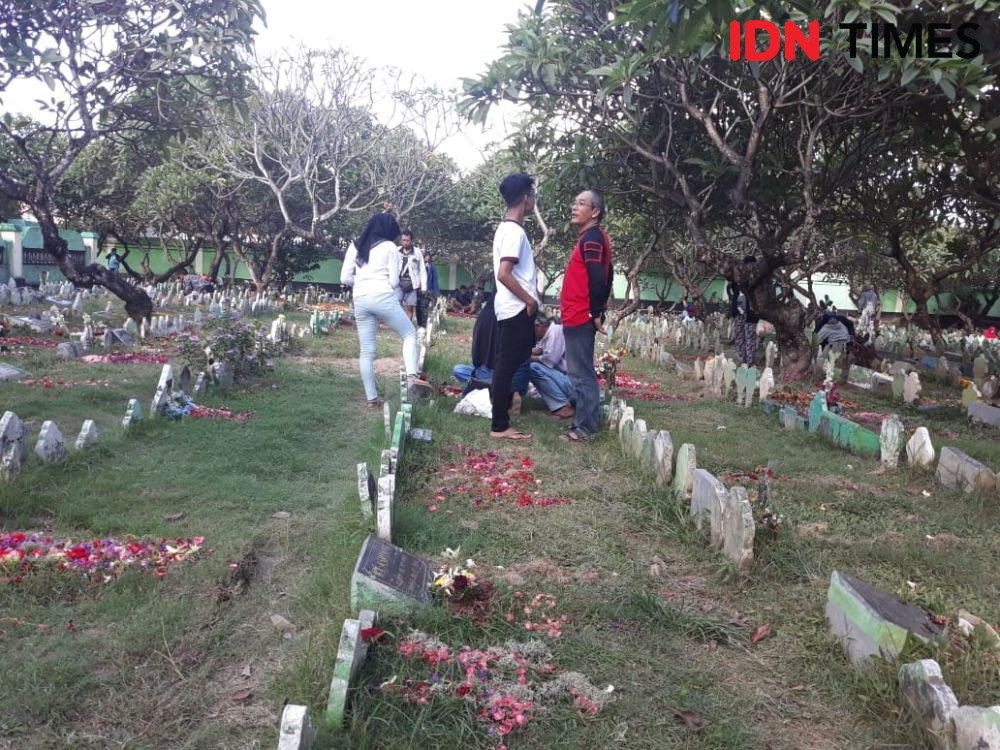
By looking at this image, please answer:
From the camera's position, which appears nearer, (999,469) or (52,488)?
(52,488)

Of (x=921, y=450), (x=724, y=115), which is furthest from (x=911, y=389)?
(x=724, y=115)

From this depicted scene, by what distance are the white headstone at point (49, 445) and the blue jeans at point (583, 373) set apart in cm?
340

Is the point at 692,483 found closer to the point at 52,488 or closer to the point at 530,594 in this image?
the point at 530,594

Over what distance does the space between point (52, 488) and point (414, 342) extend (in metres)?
3.13

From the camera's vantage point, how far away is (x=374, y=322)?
6.44 meters

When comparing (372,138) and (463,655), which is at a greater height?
(372,138)

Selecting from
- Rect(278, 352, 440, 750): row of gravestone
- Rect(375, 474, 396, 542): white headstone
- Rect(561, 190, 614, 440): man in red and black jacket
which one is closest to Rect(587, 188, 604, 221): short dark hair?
Rect(561, 190, 614, 440): man in red and black jacket

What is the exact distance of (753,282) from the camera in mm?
10281

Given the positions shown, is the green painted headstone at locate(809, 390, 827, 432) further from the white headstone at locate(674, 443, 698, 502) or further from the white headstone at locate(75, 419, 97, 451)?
the white headstone at locate(75, 419, 97, 451)

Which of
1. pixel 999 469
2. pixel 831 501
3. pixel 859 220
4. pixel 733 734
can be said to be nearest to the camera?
pixel 733 734

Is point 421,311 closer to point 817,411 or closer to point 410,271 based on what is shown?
point 410,271

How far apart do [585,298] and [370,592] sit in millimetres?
3143

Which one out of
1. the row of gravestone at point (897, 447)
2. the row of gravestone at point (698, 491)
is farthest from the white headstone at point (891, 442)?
the row of gravestone at point (698, 491)

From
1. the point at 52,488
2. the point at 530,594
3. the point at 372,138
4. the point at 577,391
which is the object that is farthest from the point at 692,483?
the point at 372,138
